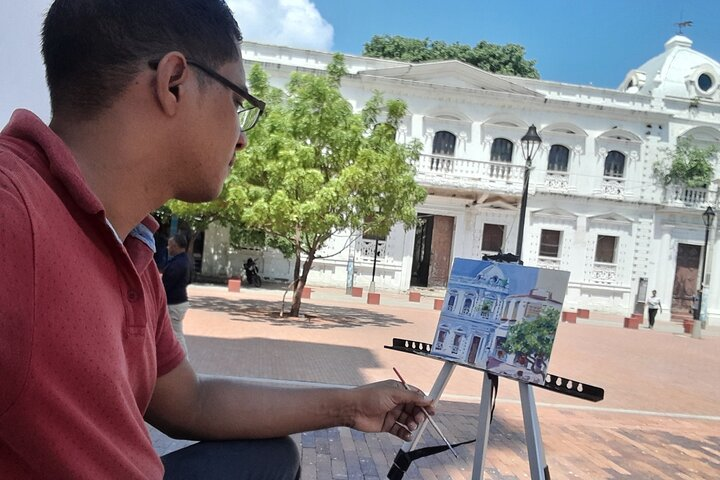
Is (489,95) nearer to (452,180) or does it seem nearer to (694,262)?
(452,180)

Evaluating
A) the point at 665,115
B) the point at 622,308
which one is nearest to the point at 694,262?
the point at 622,308

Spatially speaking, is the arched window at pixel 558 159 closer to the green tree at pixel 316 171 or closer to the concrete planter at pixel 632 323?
the concrete planter at pixel 632 323

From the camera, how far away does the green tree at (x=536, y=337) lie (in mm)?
2867

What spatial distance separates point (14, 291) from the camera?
0.75 meters

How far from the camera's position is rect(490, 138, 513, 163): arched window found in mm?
22312

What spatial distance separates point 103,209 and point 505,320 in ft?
7.91

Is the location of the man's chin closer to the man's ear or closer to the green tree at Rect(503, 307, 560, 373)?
the man's ear

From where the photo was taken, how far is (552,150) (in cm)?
2277

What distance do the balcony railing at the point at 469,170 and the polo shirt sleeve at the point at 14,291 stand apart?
20908mm

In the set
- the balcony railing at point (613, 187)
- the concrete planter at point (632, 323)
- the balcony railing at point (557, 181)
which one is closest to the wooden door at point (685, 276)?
the balcony railing at point (613, 187)

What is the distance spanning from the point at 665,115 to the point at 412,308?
14.2m

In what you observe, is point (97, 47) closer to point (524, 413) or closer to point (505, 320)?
point (505, 320)

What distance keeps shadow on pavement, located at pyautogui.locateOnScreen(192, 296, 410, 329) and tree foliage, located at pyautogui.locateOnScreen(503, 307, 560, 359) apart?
8264 mm

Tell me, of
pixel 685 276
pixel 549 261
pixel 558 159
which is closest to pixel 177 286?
pixel 549 261
